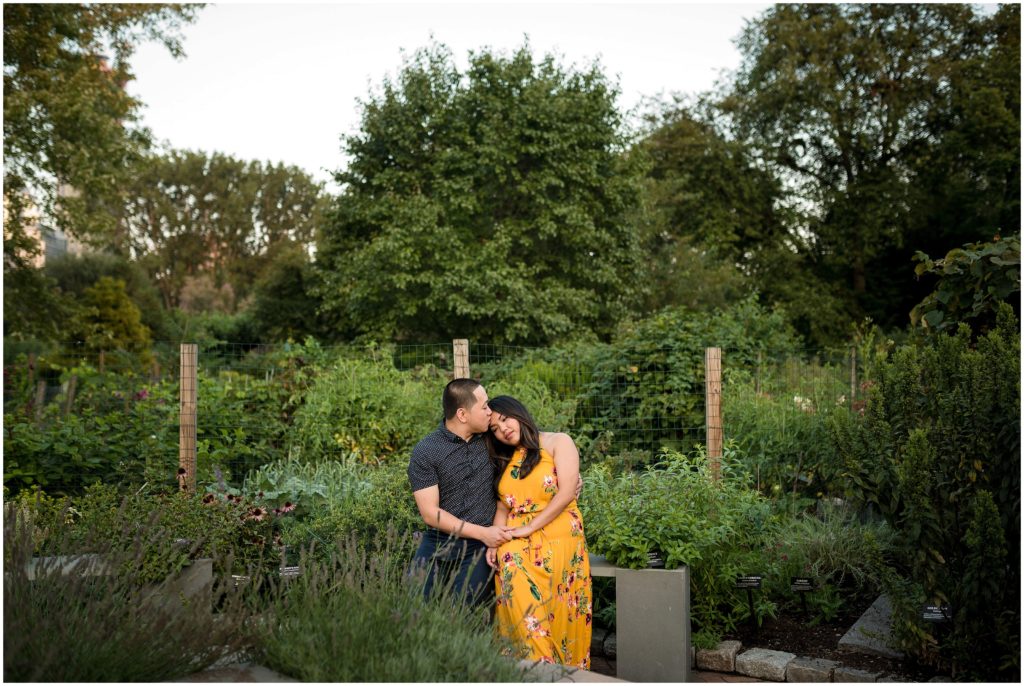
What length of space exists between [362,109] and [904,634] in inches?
697

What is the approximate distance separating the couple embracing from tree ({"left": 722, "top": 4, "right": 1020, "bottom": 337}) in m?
20.3

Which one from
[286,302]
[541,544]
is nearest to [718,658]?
[541,544]

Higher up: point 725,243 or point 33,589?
point 725,243

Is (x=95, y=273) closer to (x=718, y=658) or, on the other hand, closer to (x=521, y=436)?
(x=521, y=436)

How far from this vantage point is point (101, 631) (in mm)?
2719

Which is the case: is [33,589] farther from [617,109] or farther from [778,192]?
[778,192]

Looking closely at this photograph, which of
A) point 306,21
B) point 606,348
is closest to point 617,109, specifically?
point 606,348

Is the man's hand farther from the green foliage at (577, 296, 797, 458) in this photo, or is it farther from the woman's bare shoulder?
the green foliage at (577, 296, 797, 458)

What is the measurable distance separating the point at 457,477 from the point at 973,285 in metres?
2.90

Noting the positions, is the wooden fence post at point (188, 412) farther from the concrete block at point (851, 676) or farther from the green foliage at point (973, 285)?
the green foliage at point (973, 285)

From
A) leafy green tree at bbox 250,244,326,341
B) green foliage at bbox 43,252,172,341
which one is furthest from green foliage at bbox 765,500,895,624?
green foliage at bbox 43,252,172,341

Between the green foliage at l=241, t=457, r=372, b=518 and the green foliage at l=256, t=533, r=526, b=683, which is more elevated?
the green foliage at l=241, t=457, r=372, b=518

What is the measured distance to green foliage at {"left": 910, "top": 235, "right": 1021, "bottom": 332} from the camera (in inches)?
171

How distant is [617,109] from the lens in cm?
1922
